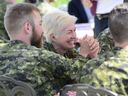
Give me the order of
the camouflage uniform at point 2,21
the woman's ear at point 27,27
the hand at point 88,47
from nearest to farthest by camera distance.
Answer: the woman's ear at point 27,27 < the hand at point 88,47 < the camouflage uniform at point 2,21

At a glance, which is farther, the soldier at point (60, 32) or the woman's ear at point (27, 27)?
the soldier at point (60, 32)

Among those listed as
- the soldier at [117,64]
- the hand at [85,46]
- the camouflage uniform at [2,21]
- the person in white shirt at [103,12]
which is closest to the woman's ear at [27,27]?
the hand at [85,46]

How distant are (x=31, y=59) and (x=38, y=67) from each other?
0.25ft

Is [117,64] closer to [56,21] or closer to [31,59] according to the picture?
[31,59]

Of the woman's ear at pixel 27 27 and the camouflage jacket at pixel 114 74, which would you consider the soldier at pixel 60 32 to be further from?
the camouflage jacket at pixel 114 74

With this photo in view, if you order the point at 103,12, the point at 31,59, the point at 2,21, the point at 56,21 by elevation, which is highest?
the point at 56,21

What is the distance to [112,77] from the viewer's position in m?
2.77

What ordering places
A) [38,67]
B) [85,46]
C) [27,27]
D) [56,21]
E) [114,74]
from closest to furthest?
1. [114,74]
2. [38,67]
3. [27,27]
4. [85,46]
5. [56,21]

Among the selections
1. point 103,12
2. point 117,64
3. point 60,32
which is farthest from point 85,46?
point 103,12

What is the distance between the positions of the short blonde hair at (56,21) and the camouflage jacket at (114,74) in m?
1.16

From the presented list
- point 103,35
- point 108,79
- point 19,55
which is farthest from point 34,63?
point 103,35

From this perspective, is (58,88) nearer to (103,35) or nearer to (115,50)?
(115,50)

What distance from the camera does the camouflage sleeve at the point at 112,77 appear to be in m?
2.75

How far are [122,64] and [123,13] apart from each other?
38 centimetres
